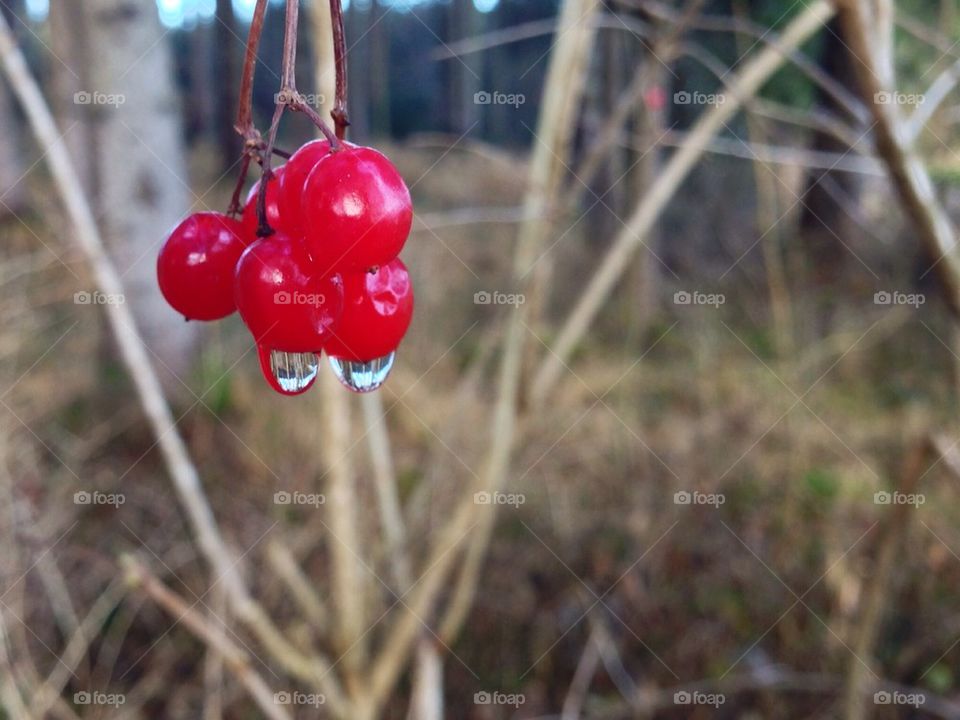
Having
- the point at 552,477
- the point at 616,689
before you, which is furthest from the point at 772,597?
the point at 552,477

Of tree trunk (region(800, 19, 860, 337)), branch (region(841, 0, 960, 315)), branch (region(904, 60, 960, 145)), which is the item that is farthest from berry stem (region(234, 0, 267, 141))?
tree trunk (region(800, 19, 860, 337))

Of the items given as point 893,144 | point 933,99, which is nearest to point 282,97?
point 893,144

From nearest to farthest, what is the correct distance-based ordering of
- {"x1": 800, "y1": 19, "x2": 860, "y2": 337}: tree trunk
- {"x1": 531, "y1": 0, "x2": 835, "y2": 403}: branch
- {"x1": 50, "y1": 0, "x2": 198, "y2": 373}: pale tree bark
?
{"x1": 531, "y1": 0, "x2": 835, "y2": 403}: branch, {"x1": 50, "y1": 0, "x2": 198, "y2": 373}: pale tree bark, {"x1": 800, "y1": 19, "x2": 860, "y2": 337}: tree trunk

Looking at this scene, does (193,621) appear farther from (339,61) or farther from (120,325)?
(339,61)

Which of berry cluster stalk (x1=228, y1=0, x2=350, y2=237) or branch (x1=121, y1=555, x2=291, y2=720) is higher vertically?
berry cluster stalk (x1=228, y1=0, x2=350, y2=237)

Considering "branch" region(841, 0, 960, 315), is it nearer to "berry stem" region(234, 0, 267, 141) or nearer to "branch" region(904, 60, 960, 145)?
"branch" region(904, 60, 960, 145)

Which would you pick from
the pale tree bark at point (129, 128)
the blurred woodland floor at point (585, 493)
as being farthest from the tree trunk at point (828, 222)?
the pale tree bark at point (129, 128)

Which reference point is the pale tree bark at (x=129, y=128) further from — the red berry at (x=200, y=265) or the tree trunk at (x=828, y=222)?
the tree trunk at (x=828, y=222)
